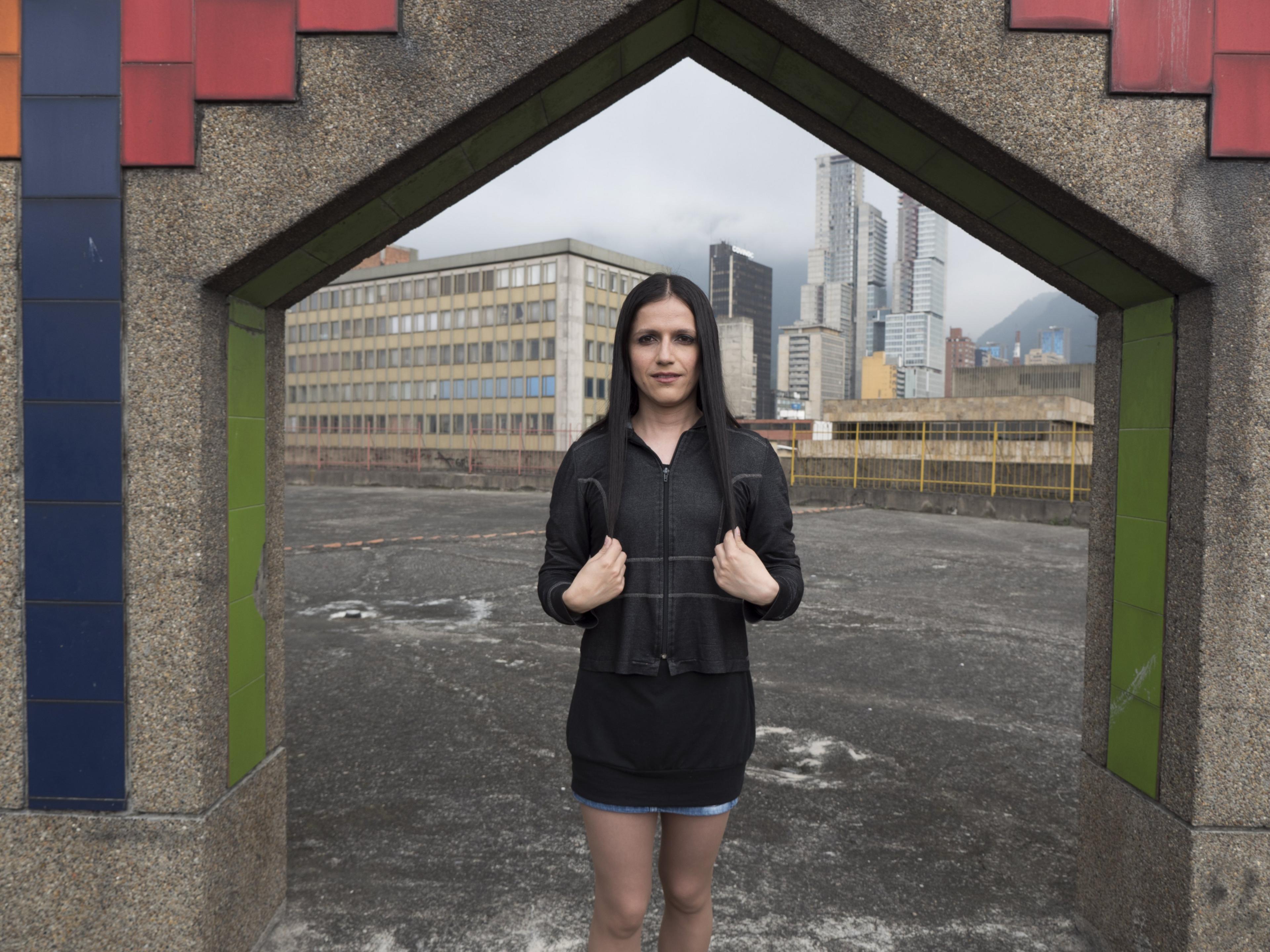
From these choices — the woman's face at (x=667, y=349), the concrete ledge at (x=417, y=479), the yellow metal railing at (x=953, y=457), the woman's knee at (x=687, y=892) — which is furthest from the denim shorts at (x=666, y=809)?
the concrete ledge at (x=417, y=479)

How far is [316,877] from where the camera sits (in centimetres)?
335

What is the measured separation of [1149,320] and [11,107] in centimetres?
335

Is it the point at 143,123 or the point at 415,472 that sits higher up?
the point at 143,123

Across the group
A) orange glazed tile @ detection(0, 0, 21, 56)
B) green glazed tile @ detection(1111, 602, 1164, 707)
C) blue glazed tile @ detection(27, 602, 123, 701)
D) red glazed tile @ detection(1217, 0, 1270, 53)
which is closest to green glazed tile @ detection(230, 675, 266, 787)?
blue glazed tile @ detection(27, 602, 123, 701)

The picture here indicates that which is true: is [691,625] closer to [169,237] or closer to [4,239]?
[169,237]

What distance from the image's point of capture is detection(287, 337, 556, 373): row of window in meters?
50.6

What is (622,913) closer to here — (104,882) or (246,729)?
(246,729)

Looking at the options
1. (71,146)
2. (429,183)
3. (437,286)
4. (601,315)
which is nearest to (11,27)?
(71,146)

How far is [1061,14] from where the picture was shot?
2.39m

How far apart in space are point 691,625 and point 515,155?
1.86 metres

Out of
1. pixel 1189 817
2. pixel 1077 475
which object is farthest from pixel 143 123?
pixel 1077 475

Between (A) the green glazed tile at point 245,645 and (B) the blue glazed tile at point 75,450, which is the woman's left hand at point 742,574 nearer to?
(A) the green glazed tile at point 245,645

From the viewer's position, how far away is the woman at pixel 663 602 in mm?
1995

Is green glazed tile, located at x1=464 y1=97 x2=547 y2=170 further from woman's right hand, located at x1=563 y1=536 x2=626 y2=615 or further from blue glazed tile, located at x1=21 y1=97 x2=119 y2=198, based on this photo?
woman's right hand, located at x1=563 y1=536 x2=626 y2=615
